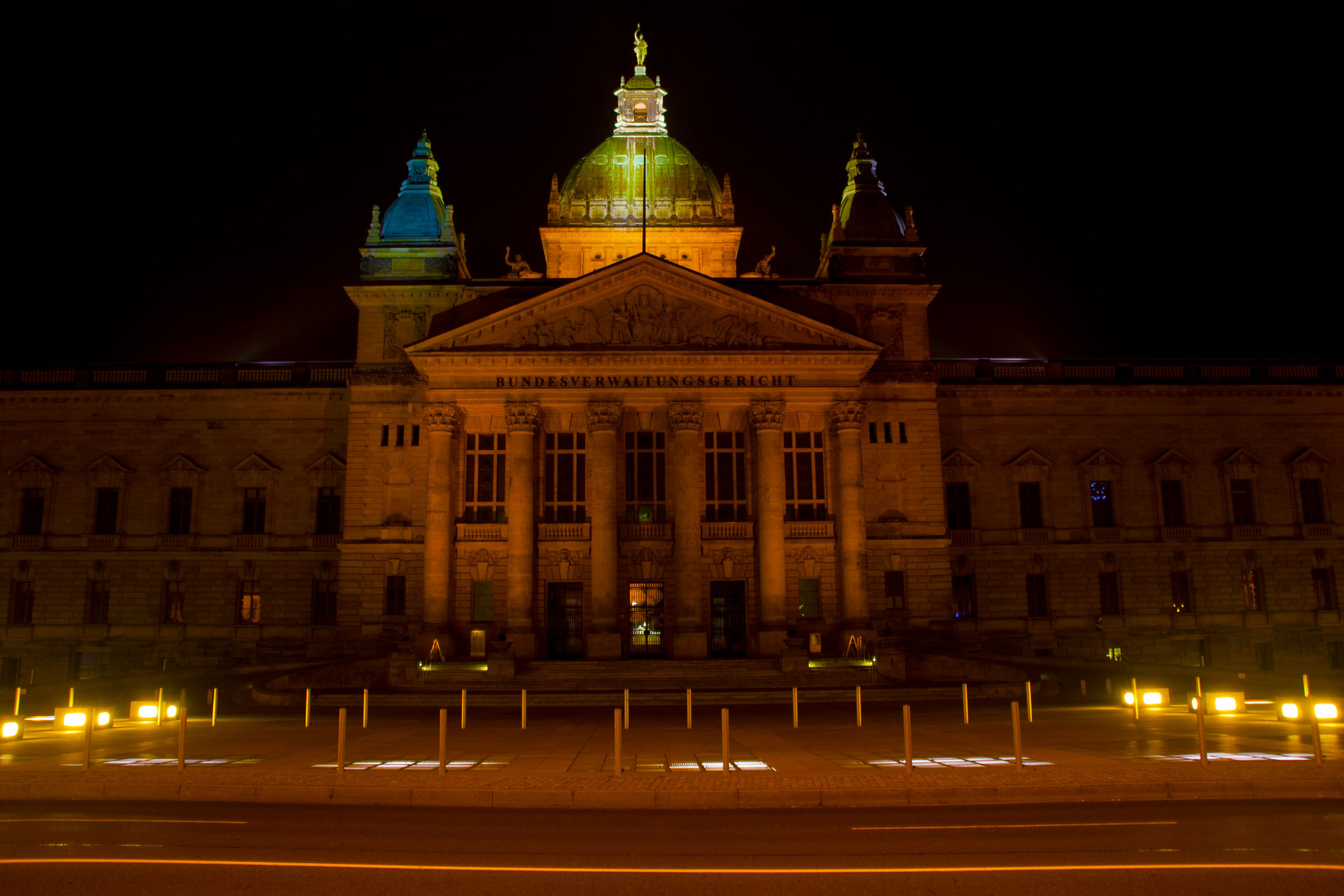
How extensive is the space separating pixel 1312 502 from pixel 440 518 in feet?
144

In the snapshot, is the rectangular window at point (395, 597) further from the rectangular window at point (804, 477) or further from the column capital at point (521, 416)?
the rectangular window at point (804, 477)

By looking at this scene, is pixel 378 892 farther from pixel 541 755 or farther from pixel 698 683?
pixel 698 683

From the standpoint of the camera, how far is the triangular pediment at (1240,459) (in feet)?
164

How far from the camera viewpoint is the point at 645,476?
143 feet

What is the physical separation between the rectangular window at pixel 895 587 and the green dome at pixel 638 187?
80.5ft

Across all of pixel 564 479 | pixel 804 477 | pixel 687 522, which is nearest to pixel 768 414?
pixel 804 477

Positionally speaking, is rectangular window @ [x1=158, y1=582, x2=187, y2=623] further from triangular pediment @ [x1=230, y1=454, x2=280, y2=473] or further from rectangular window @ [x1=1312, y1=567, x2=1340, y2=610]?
rectangular window @ [x1=1312, y1=567, x2=1340, y2=610]

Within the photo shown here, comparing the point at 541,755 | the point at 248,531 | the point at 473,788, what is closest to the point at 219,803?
the point at 473,788

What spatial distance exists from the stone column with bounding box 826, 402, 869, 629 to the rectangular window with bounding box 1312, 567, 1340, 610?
25.1 meters

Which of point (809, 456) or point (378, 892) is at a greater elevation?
point (809, 456)

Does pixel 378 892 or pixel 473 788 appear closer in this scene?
pixel 378 892

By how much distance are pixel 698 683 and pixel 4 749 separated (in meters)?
21.4

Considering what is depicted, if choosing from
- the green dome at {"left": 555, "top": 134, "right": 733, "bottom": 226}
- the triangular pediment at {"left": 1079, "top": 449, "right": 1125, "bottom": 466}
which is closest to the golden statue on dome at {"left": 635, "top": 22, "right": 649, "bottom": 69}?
the green dome at {"left": 555, "top": 134, "right": 733, "bottom": 226}

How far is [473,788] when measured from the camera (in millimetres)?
14242
